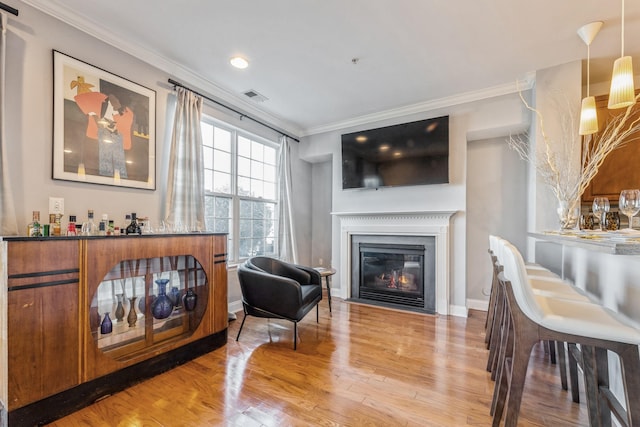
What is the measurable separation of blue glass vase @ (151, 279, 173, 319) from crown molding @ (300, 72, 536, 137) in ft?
10.6

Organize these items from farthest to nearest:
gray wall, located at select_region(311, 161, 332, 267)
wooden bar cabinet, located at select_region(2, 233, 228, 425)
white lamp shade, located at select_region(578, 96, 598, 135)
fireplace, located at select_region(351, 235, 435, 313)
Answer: gray wall, located at select_region(311, 161, 332, 267) < fireplace, located at select_region(351, 235, 435, 313) < white lamp shade, located at select_region(578, 96, 598, 135) < wooden bar cabinet, located at select_region(2, 233, 228, 425)

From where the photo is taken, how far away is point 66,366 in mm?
1678

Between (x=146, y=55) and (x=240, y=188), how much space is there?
1.74m

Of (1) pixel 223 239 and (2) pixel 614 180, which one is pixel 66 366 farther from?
(2) pixel 614 180

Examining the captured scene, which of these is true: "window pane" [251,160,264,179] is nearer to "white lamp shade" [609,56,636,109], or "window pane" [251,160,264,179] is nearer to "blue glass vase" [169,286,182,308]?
"blue glass vase" [169,286,182,308]

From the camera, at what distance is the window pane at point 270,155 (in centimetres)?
428

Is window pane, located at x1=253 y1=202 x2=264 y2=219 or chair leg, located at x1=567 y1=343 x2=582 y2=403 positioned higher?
window pane, located at x1=253 y1=202 x2=264 y2=219

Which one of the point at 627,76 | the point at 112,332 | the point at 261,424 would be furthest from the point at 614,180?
the point at 112,332

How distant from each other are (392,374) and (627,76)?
2442 mm

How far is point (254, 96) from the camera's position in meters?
3.48

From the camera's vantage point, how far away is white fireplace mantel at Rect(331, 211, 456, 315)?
11.7 feet

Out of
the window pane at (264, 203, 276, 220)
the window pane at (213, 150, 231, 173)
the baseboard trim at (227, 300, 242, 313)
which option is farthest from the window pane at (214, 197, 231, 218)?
the baseboard trim at (227, 300, 242, 313)

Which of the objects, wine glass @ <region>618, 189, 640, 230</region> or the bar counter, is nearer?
the bar counter

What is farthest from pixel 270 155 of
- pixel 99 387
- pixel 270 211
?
pixel 99 387
